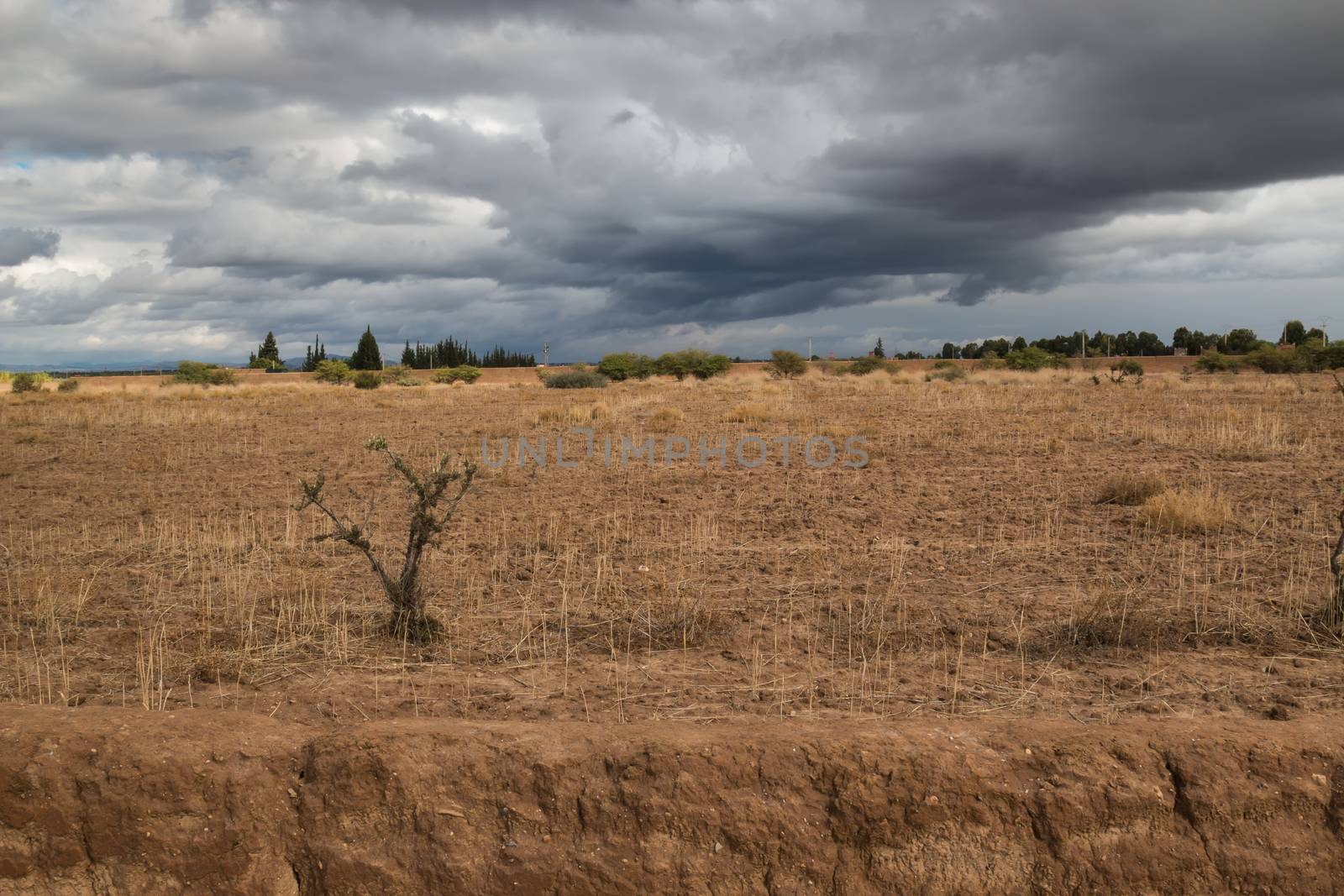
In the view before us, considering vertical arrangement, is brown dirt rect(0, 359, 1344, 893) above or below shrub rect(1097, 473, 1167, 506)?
below

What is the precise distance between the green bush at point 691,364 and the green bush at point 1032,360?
1760cm

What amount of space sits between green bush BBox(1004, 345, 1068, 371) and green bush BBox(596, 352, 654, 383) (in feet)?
71.9

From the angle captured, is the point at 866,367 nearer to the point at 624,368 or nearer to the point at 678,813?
the point at 624,368

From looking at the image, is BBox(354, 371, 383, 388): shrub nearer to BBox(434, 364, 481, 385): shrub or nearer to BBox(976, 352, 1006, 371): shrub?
BBox(434, 364, 481, 385): shrub

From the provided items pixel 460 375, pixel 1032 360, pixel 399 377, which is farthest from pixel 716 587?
pixel 460 375

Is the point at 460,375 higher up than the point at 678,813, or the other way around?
the point at 460,375

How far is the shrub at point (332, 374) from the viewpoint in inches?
2424

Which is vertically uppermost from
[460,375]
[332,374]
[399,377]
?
[332,374]

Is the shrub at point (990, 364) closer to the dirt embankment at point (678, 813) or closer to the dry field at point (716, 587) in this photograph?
the dry field at point (716, 587)

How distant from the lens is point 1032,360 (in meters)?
59.5

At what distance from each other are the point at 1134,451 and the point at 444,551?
1105cm

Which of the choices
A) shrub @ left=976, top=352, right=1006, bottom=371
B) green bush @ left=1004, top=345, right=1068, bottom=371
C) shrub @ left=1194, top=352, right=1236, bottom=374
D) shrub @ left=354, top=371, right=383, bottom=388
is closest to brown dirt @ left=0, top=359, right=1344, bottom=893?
shrub @ left=354, top=371, right=383, bottom=388

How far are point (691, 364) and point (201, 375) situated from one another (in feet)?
97.5

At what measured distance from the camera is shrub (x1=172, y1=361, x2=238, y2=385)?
2228 inches
